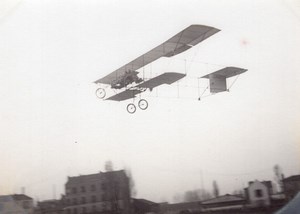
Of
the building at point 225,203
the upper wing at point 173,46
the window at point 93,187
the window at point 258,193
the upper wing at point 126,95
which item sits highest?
the upper wing at point 173,46

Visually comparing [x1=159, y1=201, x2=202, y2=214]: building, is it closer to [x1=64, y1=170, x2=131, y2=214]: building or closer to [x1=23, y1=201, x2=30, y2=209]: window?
[x1=64, y1=170, x2=131, y2=214]: building

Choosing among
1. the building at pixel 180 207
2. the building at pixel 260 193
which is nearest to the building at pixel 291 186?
the building at pixel 260 193

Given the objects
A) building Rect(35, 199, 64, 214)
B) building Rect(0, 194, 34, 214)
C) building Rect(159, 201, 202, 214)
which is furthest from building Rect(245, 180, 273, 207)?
building Rect(0, 194, 34, 214)

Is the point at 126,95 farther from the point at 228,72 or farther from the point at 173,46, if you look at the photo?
the point at 228,72

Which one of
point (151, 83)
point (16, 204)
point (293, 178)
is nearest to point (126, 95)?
point (151, 83)

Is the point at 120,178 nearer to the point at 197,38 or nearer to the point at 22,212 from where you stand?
the point at 22,212

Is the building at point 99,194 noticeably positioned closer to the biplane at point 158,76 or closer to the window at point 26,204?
the window at point 26,204

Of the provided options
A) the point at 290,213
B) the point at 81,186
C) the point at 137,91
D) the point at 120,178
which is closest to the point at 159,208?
the point at 120,178
